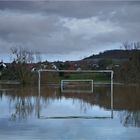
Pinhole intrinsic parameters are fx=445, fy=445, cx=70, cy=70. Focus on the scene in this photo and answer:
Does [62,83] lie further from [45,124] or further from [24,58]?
[45,124]

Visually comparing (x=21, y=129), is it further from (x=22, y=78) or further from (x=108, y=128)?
(x=22, y=78)

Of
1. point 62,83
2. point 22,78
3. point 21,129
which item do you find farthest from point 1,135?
point 22,78

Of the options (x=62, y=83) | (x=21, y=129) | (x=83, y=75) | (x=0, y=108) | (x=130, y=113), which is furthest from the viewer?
(x=83, y=75)

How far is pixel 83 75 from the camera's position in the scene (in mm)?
28062

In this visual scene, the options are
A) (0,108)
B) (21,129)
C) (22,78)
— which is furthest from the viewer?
(22,78)

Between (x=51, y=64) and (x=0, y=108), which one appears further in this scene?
(x=51, y=64)

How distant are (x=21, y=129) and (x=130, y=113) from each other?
3.39 m

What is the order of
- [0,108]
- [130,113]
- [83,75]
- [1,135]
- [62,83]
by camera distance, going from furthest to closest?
[83,75]
[62,83]
[0,108]
[130,113]
[1,135]

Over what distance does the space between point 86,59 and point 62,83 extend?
543 cm

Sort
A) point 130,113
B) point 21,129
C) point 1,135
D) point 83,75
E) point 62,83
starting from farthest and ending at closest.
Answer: point 83,75 < point 62,83 < point 130,113 < point 21,129 < point 1,135

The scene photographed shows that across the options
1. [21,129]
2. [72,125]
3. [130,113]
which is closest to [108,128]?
[72,125]

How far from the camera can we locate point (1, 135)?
6191 mm

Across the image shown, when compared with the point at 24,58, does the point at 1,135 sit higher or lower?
lower

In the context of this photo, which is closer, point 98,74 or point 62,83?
point 62,83
